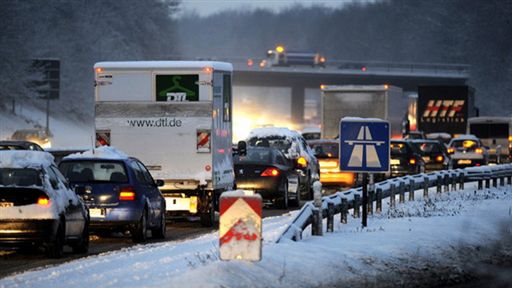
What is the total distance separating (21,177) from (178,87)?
7.44 m

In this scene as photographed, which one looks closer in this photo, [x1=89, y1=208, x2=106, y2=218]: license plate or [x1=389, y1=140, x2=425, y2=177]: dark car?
[x1=89, y1=208, x2=106, y2=218]: license plate

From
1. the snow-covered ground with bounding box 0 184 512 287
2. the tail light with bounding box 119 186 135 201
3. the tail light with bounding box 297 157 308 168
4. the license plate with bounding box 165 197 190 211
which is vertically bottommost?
the license plate with bounding box 165 197 190 211

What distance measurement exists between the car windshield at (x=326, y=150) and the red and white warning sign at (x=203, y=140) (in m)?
15.6

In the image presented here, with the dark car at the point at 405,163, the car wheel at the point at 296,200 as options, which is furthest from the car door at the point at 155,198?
the dark car at the point at 405,163

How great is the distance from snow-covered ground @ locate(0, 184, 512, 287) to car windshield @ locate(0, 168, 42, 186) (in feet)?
4.53

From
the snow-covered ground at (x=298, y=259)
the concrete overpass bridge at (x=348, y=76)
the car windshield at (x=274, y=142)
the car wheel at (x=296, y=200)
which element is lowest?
the car wheel at (x=296, y=200)

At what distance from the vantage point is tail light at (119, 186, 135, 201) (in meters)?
22.2

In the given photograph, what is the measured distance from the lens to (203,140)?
86.2 feet

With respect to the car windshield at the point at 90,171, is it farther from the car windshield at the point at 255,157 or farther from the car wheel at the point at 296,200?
the car wheel at the point at 296,200

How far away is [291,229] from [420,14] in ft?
541

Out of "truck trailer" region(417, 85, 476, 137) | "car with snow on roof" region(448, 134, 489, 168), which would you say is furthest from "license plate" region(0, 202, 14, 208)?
"truck trailer" region(417, 85, 476, 137)

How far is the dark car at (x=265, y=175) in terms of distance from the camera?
107 ft

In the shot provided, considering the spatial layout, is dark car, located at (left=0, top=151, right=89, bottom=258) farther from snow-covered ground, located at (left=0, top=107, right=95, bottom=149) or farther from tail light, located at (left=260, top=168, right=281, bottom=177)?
snow-covered ground, located at (left=0, top=107, right=95, bottom=149)

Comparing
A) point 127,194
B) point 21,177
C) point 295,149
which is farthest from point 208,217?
point 295,149
